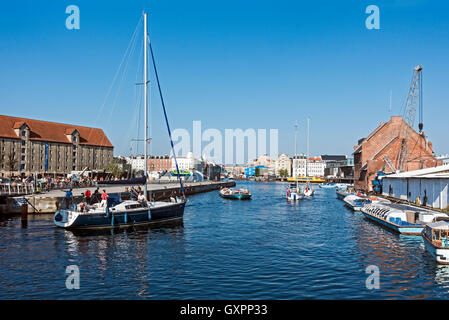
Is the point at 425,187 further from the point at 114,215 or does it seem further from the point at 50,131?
the point at 50,131

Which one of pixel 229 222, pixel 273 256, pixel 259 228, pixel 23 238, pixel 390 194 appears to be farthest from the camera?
pixel 390 194

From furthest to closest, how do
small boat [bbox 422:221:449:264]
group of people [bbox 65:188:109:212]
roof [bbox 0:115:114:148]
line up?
roof [bbox 0:115:114:148] → group of people [bbox 65:188:109:212] → small boat [bbox 422:221:449:264]

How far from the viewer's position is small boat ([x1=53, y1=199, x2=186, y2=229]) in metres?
37.5

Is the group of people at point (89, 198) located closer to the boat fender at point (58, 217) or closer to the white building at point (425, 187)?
the boat fender at point (58, 217)

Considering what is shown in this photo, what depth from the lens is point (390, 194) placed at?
253 ft

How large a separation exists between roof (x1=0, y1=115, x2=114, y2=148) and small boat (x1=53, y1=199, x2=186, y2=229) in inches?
3999

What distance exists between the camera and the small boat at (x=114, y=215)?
123 feet

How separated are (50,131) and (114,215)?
119 m

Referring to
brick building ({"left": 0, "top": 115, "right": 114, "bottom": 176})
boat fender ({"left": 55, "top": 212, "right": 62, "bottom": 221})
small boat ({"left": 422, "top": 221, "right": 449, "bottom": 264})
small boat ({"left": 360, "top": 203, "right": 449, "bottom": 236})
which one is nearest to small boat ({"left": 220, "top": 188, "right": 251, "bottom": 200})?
small boat ({"left": 360, "top": 203, "right": 449, "bottom": 236})

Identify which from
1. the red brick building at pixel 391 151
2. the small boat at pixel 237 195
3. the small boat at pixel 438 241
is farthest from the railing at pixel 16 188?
the red brick building at pixel 391 151

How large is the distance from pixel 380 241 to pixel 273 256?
12648 mm

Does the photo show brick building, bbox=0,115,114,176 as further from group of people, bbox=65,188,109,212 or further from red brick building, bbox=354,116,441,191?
red brick building, bbox=354,116,441,191
